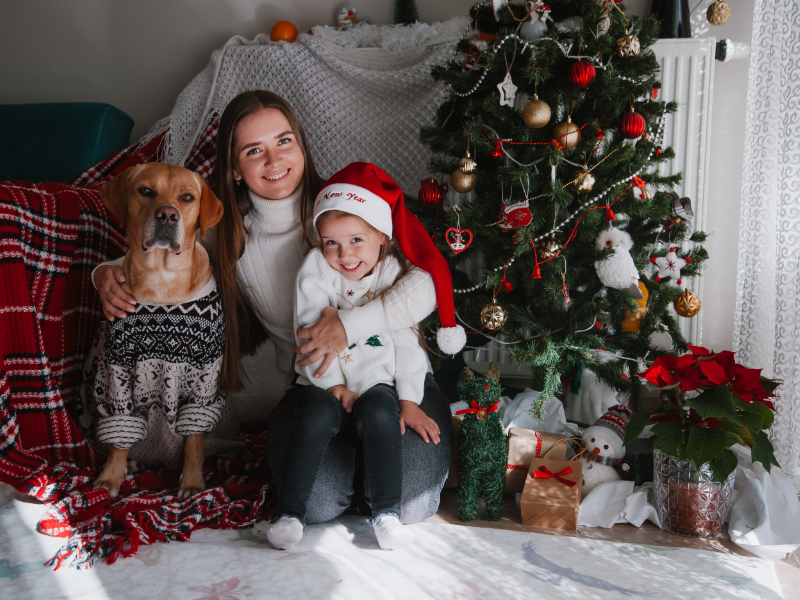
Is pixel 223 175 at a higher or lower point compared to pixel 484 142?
lower

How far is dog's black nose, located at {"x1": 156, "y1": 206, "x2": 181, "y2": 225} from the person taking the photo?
1239 millimetres

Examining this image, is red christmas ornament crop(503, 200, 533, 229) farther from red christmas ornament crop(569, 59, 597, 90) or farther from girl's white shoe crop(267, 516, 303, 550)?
girl's white shoe crop(267, 516, 303, 550)

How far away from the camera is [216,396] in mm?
1401

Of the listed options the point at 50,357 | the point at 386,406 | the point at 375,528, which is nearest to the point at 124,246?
the point at 50,357

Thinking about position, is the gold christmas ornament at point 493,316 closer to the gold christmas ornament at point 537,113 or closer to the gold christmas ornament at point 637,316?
the gold christmas ornament at point 637,316

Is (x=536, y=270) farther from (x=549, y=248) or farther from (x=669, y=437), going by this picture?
(x=669, y=437)

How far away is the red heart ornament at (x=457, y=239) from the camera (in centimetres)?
151

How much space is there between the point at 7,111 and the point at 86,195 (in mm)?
1237

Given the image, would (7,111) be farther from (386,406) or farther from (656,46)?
(656,46)

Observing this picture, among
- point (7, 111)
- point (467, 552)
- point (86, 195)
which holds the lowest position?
point (467, 552)

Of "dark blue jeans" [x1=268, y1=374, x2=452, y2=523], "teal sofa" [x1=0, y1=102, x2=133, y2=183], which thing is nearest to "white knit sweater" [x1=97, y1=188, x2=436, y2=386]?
"dark blue jeans" [x1=268, y1=374, x2=452, y2=523]

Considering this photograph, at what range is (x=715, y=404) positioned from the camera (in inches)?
46.7

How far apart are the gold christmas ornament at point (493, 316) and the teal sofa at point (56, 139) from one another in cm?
182

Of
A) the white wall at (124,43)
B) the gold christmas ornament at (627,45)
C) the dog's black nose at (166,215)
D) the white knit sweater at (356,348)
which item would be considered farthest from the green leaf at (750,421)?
the white wall at (124,43)
